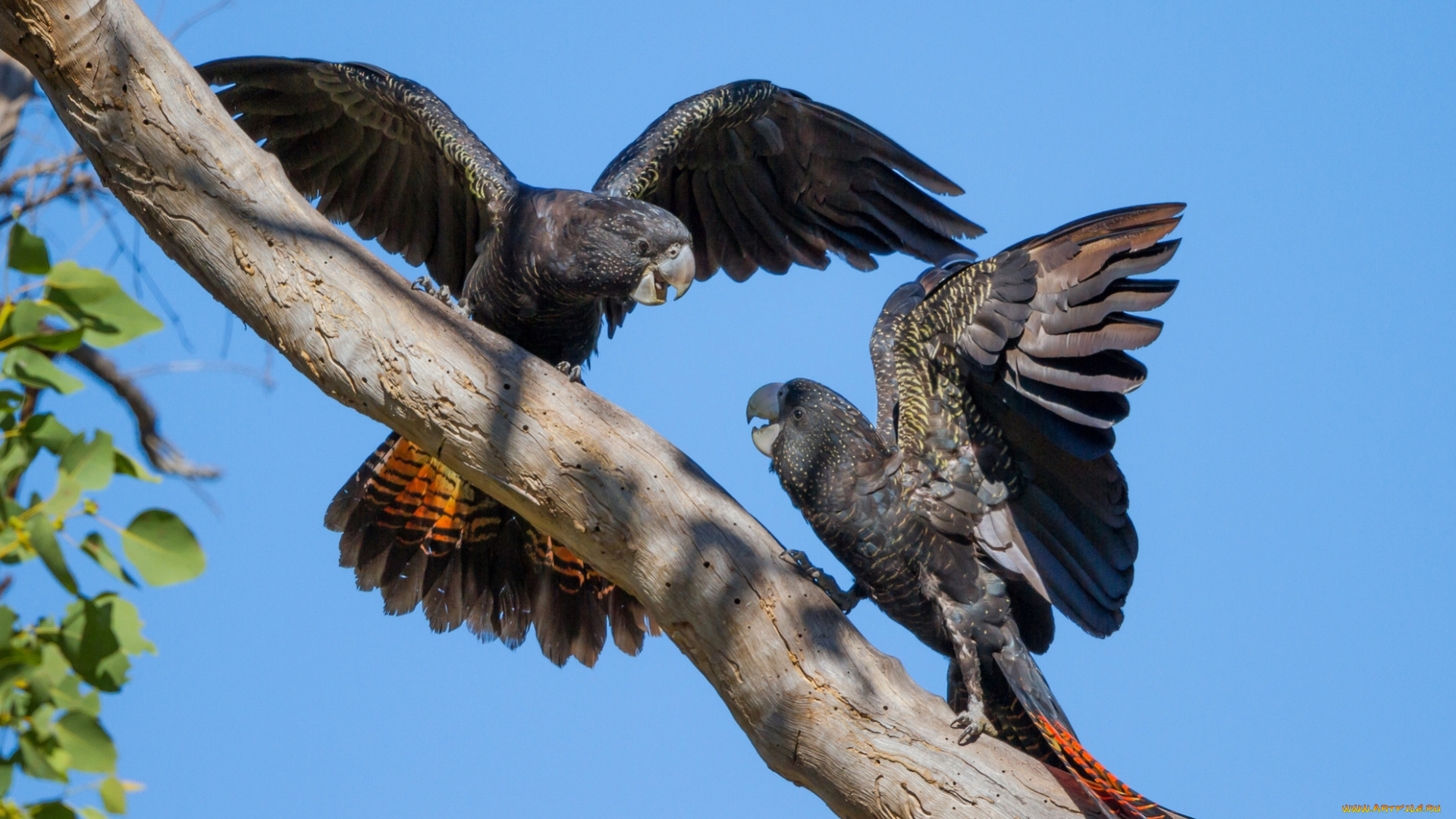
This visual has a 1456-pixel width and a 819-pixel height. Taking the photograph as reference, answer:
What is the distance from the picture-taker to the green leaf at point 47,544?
139 centimetres

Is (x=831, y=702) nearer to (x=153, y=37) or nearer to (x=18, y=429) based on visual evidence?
(x=18, y=429)

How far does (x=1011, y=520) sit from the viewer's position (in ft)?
12.7

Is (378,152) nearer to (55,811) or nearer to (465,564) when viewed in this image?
(465,564)

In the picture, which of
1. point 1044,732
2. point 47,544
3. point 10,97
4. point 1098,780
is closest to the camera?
point 47,544

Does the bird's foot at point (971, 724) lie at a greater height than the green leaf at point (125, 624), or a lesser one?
greater

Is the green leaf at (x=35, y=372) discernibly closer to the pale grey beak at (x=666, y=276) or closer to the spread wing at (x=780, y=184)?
the pale grey beak at (x=666, y=276)

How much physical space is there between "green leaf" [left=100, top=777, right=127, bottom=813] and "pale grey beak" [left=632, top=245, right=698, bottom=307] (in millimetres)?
2994

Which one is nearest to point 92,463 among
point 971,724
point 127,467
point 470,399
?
point 127,467

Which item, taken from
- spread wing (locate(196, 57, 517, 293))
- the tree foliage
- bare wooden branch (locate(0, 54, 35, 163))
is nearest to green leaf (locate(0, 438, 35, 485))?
the tree foliage

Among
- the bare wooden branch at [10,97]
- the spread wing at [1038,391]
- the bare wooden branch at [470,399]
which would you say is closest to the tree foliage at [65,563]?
the bare wooden branch at [470,399]

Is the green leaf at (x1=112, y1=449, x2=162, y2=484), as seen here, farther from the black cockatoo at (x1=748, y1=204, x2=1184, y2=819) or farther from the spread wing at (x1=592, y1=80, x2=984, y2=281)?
the spread wing at (x1=592, y1=80, x2=984, y2=281)

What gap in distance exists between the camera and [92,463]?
4.75ft

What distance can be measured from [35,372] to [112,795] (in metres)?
0.56

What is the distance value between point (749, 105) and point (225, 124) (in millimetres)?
2132
